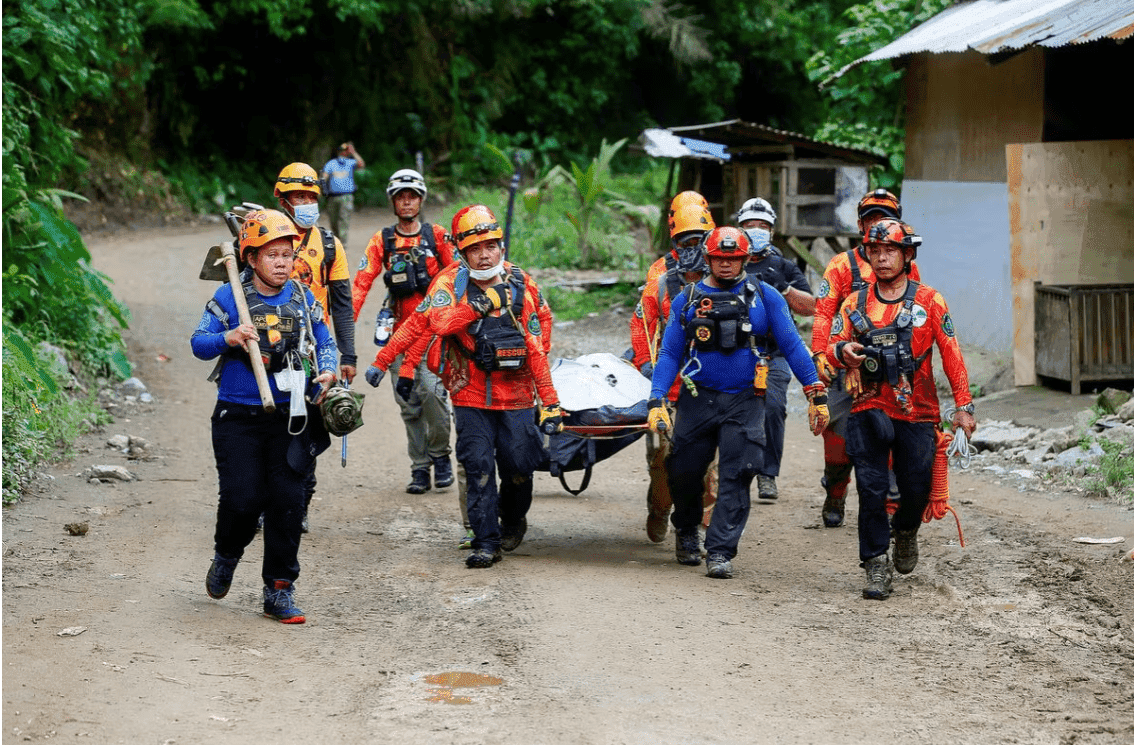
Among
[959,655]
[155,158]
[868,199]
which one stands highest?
[155,158]

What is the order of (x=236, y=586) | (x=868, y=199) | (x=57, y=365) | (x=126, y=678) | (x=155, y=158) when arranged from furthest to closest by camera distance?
(x=155, y=158), (x=57, y=365), (x=868, y=199), (x=236, y=586), (x=126, y=678)

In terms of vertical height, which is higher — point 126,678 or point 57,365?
point 57,365

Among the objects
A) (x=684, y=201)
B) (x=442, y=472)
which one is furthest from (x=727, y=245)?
(x=442, y=472)

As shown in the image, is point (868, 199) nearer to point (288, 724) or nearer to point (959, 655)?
point (959, 655)

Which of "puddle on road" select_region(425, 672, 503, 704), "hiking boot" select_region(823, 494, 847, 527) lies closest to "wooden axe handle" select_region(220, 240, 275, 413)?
"puddle on road" select_region(425, 672, 503, 704)

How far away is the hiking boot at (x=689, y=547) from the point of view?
805 cm

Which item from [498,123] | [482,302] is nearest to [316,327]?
[482,302]

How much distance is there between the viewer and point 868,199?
8.71m

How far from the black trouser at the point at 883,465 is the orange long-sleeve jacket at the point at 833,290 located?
751 millimetres

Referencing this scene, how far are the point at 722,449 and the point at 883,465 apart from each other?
2.94ft

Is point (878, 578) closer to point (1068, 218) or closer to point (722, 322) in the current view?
point (722, 322)

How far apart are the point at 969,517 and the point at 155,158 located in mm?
25096

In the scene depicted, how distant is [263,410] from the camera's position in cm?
646

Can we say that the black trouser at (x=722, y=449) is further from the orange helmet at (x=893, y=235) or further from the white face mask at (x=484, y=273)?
the white face mask at (x=484, y=273)
